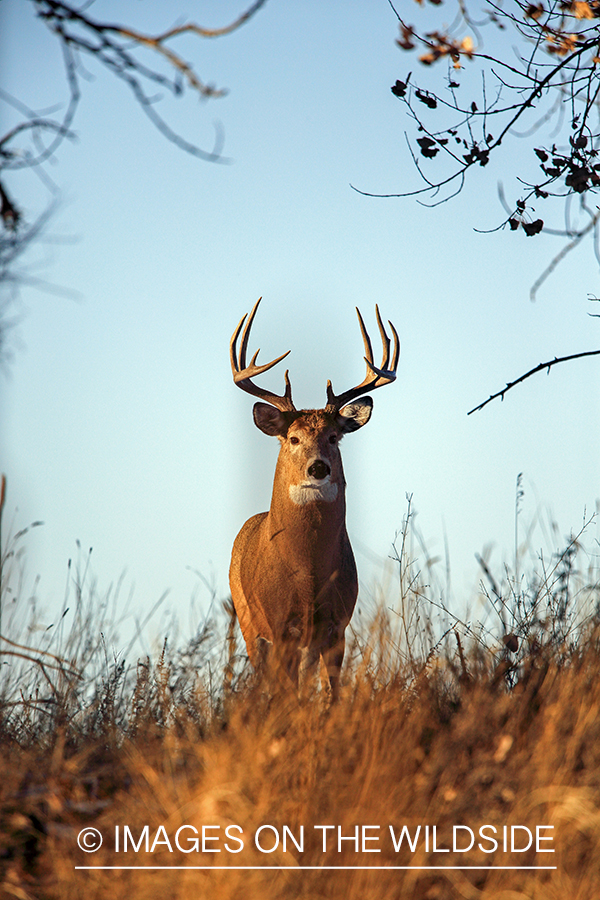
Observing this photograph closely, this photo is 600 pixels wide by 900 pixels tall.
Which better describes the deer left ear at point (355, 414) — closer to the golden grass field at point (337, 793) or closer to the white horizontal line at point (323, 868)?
the golden grass field at point (337, 793)

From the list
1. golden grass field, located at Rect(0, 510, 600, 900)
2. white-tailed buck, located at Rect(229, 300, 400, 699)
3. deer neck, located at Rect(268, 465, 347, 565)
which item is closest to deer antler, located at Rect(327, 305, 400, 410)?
white-tailed buck, located at Rect(229, 300, 400, 699)

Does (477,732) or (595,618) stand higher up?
(595,618)

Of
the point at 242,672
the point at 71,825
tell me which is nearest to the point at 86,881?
the point at 71,825

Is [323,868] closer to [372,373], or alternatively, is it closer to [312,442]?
[312,442]

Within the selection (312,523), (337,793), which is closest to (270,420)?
(312,523)

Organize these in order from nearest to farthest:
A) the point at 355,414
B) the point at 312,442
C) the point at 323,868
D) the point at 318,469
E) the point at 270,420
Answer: the point at 323,868, the point at 318,469, the point at 312,442, the point at 270,420, the point at 355,414

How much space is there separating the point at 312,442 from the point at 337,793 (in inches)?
176

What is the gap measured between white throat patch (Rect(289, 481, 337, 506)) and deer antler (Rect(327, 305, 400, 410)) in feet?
3.42

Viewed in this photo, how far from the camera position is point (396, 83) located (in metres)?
6.14

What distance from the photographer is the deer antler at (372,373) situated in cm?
863

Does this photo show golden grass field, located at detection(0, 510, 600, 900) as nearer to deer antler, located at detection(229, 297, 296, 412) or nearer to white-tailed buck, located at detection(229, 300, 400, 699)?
white-tailed buck, located at detection(229, 300, 400, 699)

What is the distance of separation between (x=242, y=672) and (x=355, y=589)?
2705mm

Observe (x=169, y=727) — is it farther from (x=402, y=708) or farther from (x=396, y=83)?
(x=396, y=83)

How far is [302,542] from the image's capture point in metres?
7.76
